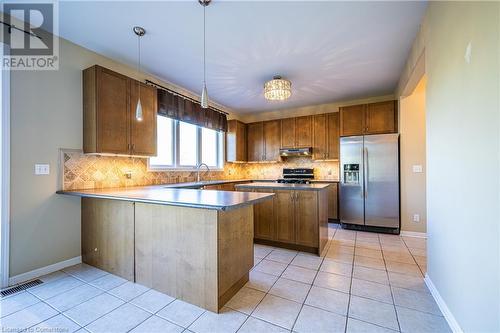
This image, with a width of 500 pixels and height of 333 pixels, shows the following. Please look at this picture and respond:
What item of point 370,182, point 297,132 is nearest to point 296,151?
point 297,132

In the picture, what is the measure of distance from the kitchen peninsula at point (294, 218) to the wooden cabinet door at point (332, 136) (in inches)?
76.5

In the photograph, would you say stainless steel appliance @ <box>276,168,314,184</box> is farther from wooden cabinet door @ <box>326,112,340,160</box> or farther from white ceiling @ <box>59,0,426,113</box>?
white ceiling @ <box>59,0,426,113</box>

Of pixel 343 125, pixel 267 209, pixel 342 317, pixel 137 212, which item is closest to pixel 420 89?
pixel 343 125

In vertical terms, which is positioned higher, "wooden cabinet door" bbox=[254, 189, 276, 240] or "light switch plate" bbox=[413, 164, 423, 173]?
"light switch plate" bbox=[413, 164, 423, 173]

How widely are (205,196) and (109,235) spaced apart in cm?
128

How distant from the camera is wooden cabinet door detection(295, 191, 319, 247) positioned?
9.41 feet

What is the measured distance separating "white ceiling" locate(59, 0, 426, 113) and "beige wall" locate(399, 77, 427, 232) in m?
0.54

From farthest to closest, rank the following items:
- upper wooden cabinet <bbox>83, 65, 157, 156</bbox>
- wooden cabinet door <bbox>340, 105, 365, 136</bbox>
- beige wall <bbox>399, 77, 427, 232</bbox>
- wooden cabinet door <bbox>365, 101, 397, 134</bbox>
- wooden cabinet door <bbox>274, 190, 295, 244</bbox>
A: wooden cabinet door <bbox>340, 105, 365, 136</bbox> → wooden cabinet door <bbox>365, 101, 397, 134</bbox> → beige wall <bbox>399, 77, 427, 232</bbox> → wooden cabinet door <bbox>274, 190, 295, 244</bbox> → upper wooden cabinet <bbox>83, 65, 157, 156</bbox>

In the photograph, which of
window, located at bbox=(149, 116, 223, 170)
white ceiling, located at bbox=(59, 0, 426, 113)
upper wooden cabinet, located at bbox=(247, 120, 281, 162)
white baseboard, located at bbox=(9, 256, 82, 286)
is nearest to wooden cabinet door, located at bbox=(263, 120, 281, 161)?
upper wooden cabinet, located at bbox=(247, 120, 281, 162)

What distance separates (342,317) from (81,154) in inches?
128

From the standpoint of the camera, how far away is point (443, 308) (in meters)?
1.69

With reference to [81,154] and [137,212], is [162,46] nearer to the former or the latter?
[81,154]

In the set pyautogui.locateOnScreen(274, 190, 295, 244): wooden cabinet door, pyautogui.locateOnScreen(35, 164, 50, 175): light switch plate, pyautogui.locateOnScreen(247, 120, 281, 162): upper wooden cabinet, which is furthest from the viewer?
pyautogui.locateOnScreen(247, 120, 281, 162): upper wooden cabinet

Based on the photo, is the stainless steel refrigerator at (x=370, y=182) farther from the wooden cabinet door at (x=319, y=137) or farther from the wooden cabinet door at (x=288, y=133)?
the wooden cabinet door at (x=288, y=133)
